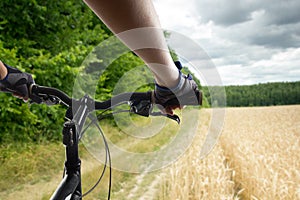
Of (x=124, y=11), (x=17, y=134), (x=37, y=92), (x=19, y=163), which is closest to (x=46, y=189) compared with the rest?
(x=19, y=163)

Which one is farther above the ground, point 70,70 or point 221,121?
point 70,70

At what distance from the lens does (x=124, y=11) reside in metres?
0.54

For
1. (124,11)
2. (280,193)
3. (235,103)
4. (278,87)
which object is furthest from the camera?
(235,103)

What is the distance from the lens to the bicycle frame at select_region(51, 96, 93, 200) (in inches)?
39.9

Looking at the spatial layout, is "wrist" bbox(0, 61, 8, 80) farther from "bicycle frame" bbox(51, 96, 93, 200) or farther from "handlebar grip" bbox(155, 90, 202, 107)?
"handlebar grip" bbox(155, 90, 202, 107)

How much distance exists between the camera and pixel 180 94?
1.08 m

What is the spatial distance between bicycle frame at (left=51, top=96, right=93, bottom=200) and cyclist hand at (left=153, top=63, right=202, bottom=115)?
25 centimetres

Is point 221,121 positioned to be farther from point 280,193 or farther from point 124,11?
point 280,193

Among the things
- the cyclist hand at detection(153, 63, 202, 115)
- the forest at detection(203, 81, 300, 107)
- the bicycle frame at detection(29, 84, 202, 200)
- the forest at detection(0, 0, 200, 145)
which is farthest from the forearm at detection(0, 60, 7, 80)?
the forest at detection(203, 81, 300, 107)

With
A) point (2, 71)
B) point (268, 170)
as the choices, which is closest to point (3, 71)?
point (2, 71)

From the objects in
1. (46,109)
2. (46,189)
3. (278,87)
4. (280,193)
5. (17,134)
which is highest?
(278,87)

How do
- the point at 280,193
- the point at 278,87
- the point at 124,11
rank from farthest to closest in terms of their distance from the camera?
the point at 278,87 < the point at 280,193 < the point at 124,11

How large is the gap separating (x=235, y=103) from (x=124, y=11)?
3563 cm

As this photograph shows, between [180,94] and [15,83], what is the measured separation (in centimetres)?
62
